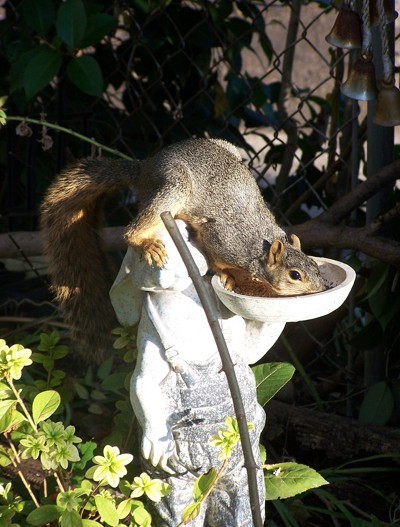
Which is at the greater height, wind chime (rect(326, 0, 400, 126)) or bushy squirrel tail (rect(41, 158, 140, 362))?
wind chime (rect(326, 0, 400, 126))

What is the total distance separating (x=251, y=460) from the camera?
0.83m

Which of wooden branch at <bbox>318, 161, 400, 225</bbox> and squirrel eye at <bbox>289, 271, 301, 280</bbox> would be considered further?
wooden branch at <bbox>318, 161, 400, 225</bbox>

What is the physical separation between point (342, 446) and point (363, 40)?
68cm

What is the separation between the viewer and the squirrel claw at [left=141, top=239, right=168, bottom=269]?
0.98 meters

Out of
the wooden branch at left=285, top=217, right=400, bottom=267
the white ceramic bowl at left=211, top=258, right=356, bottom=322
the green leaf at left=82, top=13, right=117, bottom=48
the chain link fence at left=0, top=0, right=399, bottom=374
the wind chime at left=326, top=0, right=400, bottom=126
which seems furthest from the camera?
the chain link fence at left=0, top=0, right=399, bottom=374

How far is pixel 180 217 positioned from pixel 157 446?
0.28 metres

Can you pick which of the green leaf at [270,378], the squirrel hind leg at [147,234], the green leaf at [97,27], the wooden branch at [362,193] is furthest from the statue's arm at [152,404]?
the green leaf at [97,27]

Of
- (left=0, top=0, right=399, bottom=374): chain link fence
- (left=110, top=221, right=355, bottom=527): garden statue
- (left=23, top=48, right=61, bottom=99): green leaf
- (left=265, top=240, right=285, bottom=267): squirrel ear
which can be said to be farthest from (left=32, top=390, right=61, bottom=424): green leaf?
(left=0, top=0, right=399, bottom=374): chain link fence

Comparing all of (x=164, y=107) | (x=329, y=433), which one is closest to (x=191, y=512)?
(x=329, y=433)

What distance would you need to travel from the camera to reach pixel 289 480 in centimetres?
111

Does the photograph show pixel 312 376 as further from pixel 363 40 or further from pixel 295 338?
pixel 363 40

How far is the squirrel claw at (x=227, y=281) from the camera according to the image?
1.01 meters

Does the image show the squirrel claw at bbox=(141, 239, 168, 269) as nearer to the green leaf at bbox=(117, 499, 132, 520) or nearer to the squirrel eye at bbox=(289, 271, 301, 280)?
the squirrel eye at bbox=(289, 271, 301, 280)

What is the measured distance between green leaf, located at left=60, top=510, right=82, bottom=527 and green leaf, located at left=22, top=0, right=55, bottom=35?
0.96 meters
